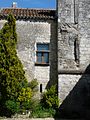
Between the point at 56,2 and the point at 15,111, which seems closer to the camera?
the point at 15,111

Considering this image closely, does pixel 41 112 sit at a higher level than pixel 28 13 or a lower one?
lower

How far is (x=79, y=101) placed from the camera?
20719mm

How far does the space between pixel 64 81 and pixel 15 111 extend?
11.3ft

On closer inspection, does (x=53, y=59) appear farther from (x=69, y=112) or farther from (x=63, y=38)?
(x=69, y=112)

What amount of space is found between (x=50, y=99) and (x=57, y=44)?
3380 mm

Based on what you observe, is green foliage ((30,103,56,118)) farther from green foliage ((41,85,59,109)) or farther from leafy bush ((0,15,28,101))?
leafy bush ((0,15,28,101))

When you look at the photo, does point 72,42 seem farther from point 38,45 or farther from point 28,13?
point 28,13

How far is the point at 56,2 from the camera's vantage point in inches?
875

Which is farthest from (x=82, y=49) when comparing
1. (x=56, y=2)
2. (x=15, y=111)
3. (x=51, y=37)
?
(x=15, y=111)

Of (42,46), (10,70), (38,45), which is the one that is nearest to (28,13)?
(38,45)

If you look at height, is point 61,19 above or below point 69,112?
above

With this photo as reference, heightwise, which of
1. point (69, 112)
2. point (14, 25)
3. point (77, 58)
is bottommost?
point (69, 112)

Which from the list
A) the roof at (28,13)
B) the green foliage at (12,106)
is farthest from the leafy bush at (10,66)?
the roof at (28,13)

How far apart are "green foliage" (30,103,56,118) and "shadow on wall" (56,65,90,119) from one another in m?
0.50
